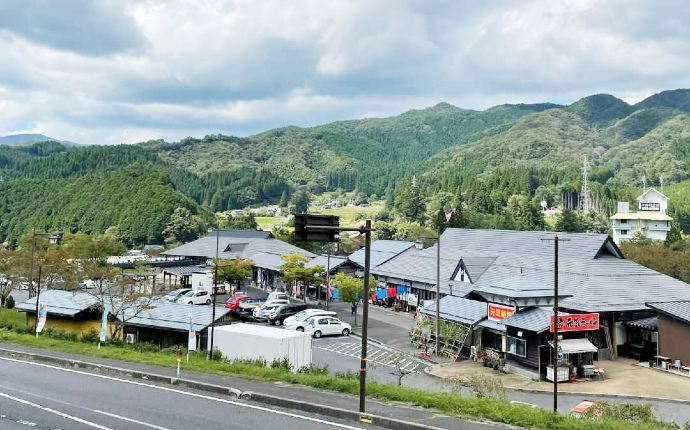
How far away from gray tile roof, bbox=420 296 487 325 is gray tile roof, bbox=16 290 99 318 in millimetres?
16376

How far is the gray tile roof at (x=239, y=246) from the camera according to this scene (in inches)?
2156

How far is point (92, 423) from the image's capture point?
11.0m

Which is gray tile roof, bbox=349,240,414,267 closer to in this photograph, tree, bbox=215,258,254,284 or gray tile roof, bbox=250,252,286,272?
gray tile roof, bbox=250,252,286,272

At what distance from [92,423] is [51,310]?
1814cm

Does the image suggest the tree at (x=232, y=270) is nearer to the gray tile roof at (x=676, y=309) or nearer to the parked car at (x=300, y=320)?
the parked car at (x=300, y=320)

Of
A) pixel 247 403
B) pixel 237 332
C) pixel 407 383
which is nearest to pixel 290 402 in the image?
pixel 247 403

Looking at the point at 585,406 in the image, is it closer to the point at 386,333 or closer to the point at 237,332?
the point at 237,332

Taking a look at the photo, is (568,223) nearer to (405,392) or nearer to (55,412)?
(405,392)

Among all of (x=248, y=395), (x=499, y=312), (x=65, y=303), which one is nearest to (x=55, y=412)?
(x=248, y=395)

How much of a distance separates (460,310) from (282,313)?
1062 centimetres

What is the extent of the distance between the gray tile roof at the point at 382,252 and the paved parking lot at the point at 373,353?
15.7m

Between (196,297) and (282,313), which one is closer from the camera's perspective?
(282,313)

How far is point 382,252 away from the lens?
48.3 m

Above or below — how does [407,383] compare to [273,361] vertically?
below
